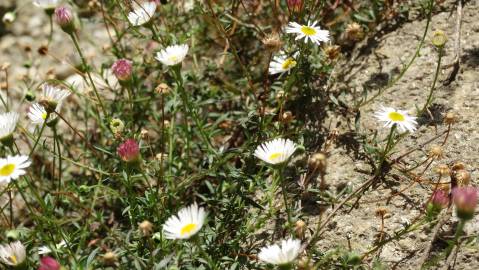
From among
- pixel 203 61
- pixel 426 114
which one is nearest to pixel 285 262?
pixel 426 114

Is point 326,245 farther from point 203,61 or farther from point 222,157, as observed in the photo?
point 203,61

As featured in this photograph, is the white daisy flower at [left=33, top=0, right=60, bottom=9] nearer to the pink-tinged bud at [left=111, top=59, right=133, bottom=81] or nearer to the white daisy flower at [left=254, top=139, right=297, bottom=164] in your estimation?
the pink-tinged bud at [left=111, top=59, right=133, bottom=81]

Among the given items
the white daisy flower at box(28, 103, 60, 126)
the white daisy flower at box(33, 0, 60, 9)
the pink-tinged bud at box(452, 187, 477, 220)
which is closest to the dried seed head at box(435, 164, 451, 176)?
the pink-tinged bud at box(452, 187, 477, 220)

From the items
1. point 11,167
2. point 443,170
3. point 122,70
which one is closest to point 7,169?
point 11,167

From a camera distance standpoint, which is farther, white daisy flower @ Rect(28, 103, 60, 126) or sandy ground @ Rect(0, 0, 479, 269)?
white daisy flower @ Rect(28, 103, 60, 126)

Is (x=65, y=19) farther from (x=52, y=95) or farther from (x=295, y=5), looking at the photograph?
(x=295, y=5)
